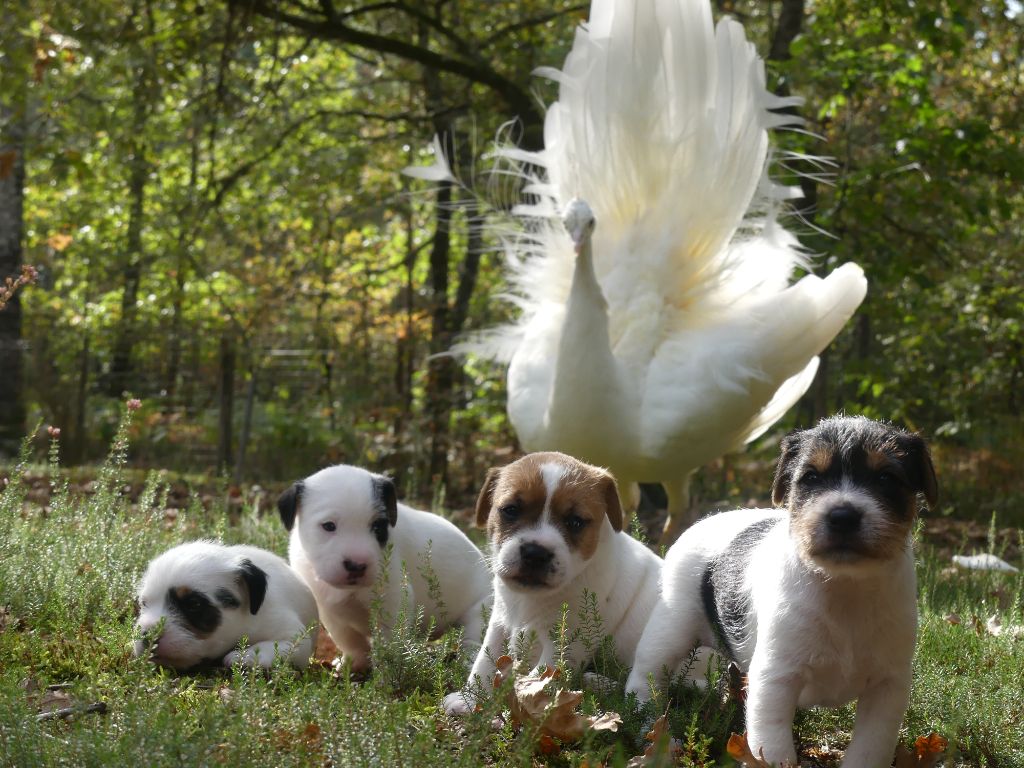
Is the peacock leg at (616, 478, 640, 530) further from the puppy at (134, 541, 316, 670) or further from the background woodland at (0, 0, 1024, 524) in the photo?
the puppy at (134, 541, 316, 670)

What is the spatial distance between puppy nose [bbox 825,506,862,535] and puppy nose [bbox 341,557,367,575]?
2.08 meters

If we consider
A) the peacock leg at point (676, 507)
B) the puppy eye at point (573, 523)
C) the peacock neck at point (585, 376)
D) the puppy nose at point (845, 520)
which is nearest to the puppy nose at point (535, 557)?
the puppy eye at point (573, 523)

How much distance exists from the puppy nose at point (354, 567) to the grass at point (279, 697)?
1.24 ft

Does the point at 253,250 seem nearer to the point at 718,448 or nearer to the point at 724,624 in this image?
the point at 718,448

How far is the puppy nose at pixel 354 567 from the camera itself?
4.25 m

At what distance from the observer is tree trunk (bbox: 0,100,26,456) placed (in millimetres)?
13414

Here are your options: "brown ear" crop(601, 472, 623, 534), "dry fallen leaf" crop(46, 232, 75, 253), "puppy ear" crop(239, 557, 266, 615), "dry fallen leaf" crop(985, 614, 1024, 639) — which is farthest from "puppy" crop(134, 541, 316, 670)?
"dry fallen leaf" crop(46, 232, 75, 253)

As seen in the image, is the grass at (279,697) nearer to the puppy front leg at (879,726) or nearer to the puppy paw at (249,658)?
the puppy paw at (249,658)

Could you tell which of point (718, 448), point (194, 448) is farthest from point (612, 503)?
point (194, 448)

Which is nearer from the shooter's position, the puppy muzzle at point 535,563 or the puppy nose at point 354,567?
the puppy muzzle at point 535,563

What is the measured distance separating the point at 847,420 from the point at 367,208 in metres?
12.1

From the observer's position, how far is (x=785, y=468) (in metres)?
3.19

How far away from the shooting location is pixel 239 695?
9.55ft

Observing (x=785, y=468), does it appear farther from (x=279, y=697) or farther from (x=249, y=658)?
(x=249, y=658)
